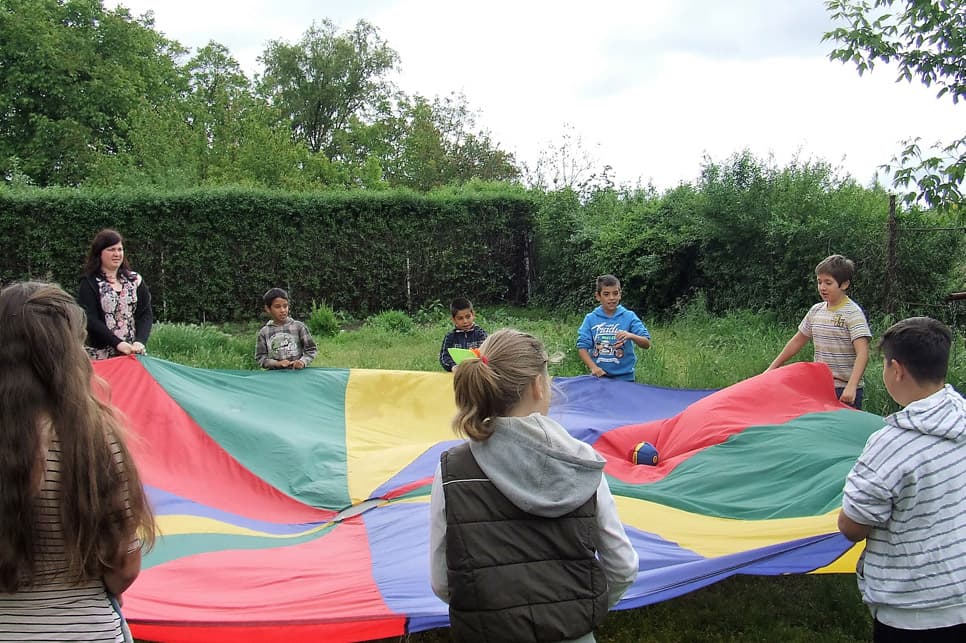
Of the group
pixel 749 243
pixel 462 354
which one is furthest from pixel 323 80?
pixel 462 354

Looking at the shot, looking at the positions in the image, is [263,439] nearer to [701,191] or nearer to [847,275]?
[847,275]

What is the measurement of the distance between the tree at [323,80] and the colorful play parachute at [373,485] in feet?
81.8

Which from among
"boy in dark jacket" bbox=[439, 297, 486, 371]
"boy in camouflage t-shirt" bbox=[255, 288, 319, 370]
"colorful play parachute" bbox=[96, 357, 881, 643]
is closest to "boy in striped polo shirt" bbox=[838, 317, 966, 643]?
"colorful play parachute" bbox=[96, 357, 881, 643]

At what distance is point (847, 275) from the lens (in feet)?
12.5

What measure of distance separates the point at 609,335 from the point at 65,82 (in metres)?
19.3

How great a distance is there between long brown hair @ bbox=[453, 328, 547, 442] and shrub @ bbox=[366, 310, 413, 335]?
8170 mm

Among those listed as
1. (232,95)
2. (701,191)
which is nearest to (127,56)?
(232,95)

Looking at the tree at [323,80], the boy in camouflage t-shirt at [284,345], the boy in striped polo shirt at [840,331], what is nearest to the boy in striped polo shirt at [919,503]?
the boy in striped polo shirt at [840,331]

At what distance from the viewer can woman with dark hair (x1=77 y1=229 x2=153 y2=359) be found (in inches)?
170

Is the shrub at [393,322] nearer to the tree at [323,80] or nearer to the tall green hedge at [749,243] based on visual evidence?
the tall green hedge at [749,243]

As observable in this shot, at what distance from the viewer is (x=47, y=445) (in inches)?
57.2

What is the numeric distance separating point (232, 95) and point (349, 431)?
23176 mm

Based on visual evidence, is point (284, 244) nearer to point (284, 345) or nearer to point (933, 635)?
point (284, 345)

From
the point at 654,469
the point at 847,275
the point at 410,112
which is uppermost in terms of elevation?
the point at 410,112
